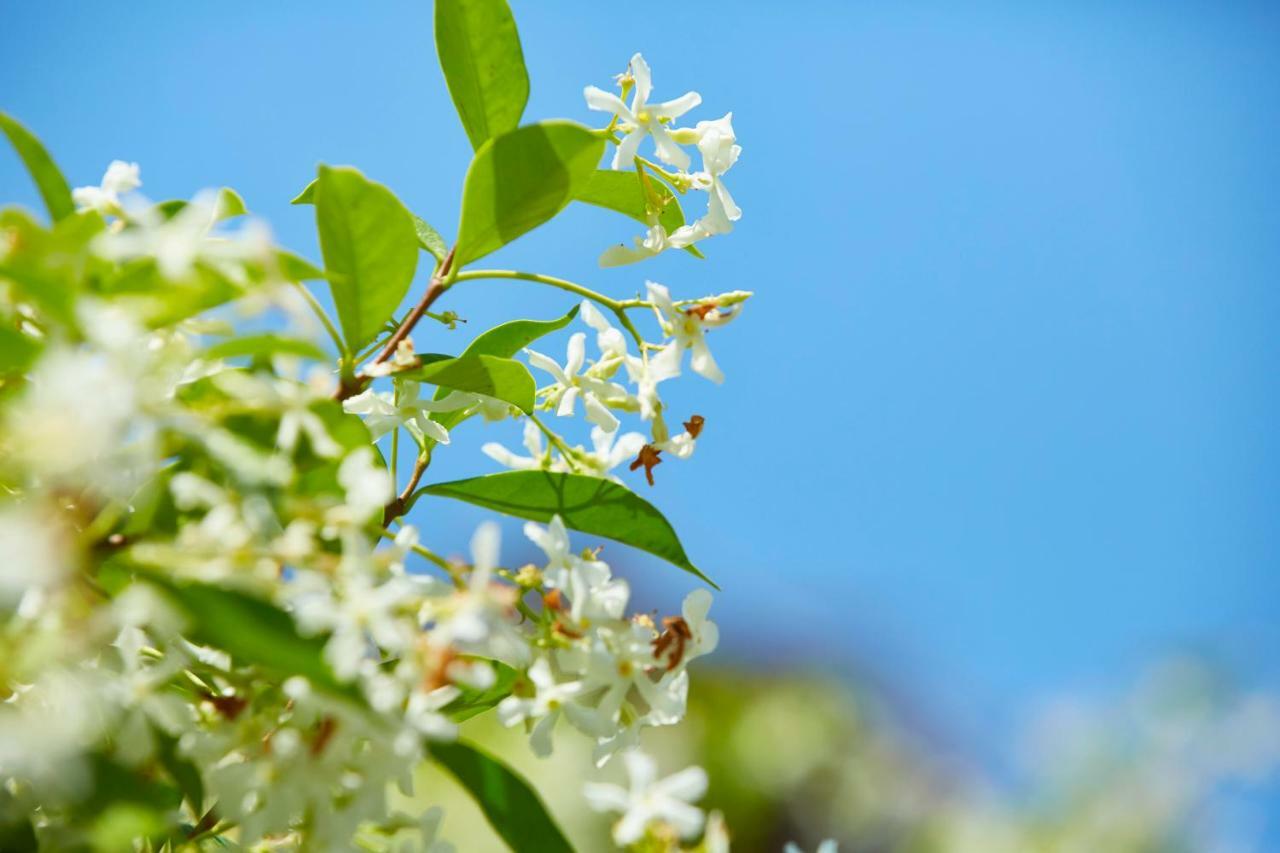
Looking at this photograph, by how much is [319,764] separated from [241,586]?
12 cm

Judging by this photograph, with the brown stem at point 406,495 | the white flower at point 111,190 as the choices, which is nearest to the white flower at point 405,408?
the brown stem at point 406,495

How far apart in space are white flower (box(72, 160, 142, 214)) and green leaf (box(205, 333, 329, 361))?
0.70 ft

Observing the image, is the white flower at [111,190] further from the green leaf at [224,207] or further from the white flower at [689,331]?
the white flower at [689,331]

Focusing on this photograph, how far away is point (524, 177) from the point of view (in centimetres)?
80

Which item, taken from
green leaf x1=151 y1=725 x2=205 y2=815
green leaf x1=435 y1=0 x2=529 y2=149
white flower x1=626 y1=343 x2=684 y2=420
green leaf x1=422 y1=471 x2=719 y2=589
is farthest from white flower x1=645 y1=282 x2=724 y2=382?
green leaf x1=151 y1=725 x2=205 y2=815

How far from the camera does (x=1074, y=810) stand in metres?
3.59

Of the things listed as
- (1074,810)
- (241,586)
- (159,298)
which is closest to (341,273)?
(159,298)

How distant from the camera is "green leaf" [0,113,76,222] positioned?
79 cm

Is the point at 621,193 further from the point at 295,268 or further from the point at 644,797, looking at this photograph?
the point at 644,797

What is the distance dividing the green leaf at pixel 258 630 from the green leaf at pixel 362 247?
24 cm

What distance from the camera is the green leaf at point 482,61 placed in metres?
0.93

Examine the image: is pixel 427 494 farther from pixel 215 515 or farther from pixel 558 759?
pixel 558 759

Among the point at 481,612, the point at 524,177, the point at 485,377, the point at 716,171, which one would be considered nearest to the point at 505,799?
the point at 481,612

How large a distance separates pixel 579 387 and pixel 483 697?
270 mm
